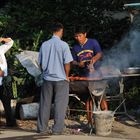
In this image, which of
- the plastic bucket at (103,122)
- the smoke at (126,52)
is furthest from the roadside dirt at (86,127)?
the smoke at (126,52)

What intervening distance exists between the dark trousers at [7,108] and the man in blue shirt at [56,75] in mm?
1272

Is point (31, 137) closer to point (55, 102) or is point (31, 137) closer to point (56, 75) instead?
point (55, 102)

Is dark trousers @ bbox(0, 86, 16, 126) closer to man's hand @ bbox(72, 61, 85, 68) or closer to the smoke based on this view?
man's hand @ bbox(72, 61, 85, 68)

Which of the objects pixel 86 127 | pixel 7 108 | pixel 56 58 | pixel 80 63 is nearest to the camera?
pixel 56 58

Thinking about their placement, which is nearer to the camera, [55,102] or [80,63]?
[55,102]

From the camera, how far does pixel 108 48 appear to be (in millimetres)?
13492

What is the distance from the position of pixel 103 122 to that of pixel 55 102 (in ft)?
3.08

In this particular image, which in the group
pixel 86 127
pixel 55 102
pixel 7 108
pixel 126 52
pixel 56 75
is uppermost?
pixel 126 52

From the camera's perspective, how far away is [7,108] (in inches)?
423

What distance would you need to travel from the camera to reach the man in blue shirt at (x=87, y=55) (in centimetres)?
1012

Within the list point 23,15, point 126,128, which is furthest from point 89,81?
point 23,15

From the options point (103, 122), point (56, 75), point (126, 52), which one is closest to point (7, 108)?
point (56, 75)

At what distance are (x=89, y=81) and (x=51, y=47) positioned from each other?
40.5 inches

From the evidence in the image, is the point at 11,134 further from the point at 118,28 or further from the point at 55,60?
the point at 118,28
